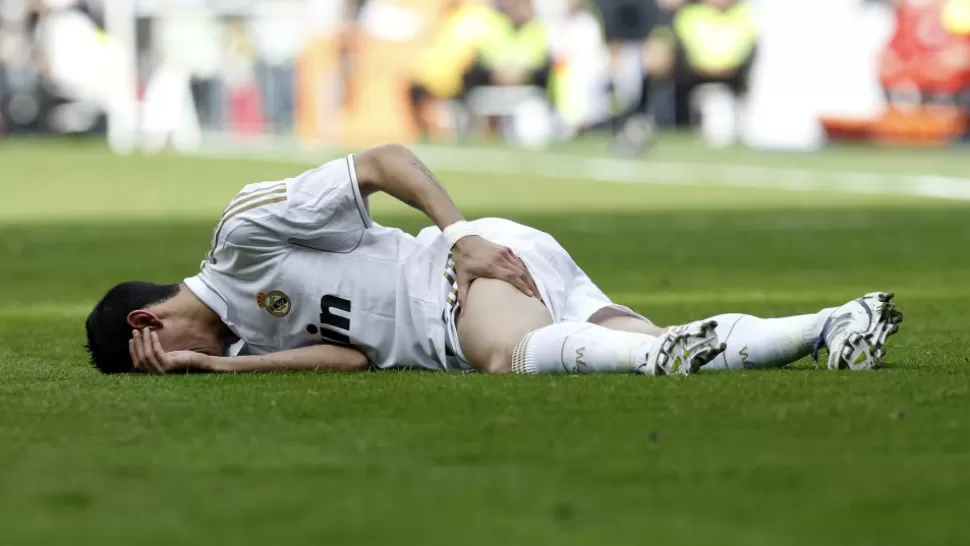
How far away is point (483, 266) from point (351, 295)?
0.42 meters

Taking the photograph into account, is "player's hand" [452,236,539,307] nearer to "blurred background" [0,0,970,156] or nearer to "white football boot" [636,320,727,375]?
"white football boot" [636,320,727,375]

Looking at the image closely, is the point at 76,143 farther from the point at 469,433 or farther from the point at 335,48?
the point at 469,433

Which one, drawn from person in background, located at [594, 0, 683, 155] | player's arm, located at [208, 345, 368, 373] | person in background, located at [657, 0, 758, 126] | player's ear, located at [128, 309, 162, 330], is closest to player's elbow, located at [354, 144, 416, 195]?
player's arm, located at [208, 345, 368, 373]

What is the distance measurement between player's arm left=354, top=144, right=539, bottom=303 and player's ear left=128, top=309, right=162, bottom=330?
0.71m

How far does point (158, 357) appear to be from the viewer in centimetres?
532

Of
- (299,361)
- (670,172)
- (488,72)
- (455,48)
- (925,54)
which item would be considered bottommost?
(488,72)

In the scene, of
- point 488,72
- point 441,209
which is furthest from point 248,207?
point 488,72

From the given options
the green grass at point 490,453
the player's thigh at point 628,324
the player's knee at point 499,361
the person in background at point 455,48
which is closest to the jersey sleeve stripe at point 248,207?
the green grass at point 490,453

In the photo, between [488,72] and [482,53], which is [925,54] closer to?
[482,53]

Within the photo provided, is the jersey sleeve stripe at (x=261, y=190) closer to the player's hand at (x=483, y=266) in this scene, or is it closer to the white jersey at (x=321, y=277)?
the white jersey at (x=321, y=277)

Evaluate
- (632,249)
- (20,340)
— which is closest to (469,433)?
(20,340)

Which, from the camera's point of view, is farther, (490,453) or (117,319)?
(117,319)

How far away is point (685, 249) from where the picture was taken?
1112 cm

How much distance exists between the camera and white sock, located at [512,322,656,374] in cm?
491
